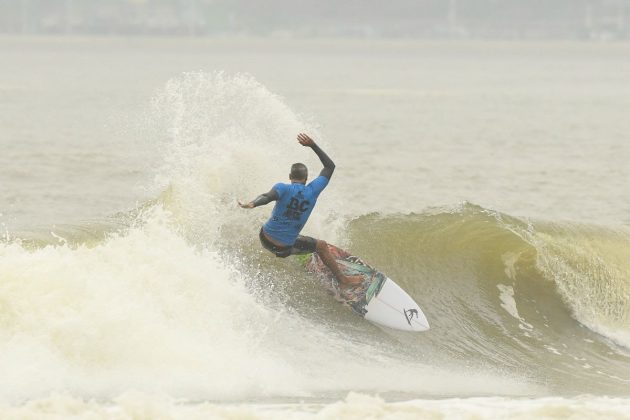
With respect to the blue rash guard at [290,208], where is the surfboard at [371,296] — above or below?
below

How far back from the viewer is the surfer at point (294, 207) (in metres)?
12.3

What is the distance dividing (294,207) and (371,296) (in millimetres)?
1679

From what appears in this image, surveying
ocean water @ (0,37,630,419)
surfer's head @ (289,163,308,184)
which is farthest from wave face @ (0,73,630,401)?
surfer's head @ (289,163,308,184)

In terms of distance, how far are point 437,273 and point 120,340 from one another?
19.8 ft

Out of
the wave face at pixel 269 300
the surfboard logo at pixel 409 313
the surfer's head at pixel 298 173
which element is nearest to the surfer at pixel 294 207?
the surfer's head at pixel 298 173

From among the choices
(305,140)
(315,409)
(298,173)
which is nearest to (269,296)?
(298,173)

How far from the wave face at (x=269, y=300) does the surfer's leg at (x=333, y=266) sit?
0.32m

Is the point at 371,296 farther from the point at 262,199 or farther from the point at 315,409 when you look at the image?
the point at 315,409

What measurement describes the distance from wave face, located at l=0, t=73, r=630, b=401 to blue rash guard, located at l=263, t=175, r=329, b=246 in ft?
2.49

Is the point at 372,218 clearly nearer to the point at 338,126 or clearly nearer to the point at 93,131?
the point at 93,131

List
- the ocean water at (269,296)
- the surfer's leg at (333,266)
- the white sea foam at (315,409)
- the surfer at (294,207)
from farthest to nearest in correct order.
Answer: the surfer's leg at (333,266) → the surfer at (294,207) → the ocean water at (269,296) → the white sea foam at (315,409)

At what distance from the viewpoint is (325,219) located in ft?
52.1

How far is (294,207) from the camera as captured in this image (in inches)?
489

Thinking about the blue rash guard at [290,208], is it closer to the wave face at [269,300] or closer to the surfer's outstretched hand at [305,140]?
the surfer's outstretched hand at [305,140]
